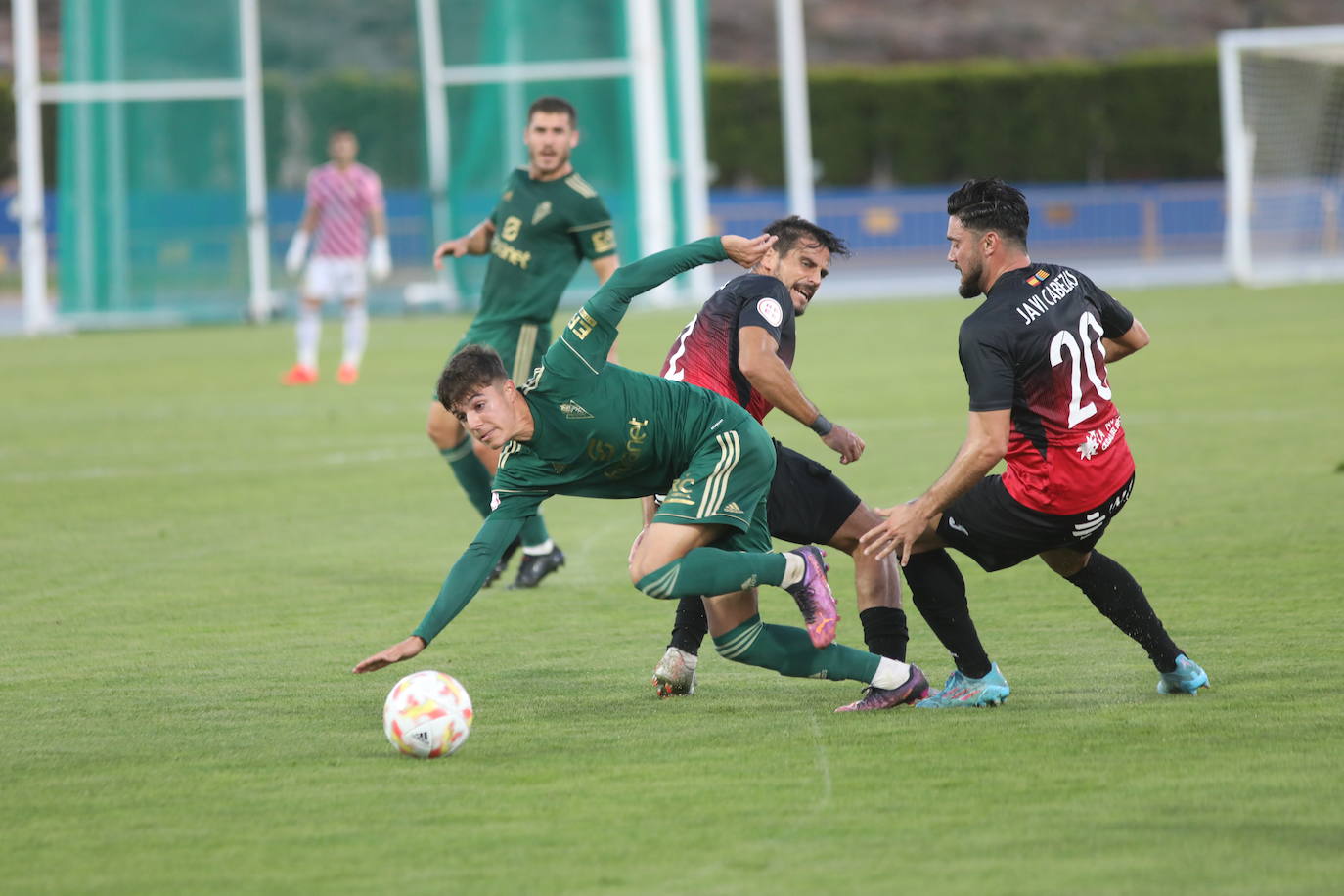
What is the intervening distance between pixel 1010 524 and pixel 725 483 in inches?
36.9

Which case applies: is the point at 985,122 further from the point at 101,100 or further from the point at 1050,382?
the point at 1050,382

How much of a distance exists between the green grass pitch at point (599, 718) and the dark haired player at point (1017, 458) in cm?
29

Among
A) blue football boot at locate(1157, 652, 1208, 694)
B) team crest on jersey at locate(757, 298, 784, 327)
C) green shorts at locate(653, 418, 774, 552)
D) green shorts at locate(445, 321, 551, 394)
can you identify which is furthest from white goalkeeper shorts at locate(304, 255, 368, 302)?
blue football boot at locate(1157, 652, 1208, 694)

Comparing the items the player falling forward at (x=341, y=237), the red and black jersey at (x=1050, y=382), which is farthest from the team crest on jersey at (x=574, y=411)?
the player falling forward at (x=341, y=237)

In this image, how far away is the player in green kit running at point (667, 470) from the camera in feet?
18.8

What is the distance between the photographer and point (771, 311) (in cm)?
630

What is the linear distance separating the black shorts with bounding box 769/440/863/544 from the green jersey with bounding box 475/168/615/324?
3210 millimetres

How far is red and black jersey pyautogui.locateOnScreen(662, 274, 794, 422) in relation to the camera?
6312 millimetres

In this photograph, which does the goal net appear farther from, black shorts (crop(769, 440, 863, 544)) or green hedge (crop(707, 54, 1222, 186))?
green hedge (crop(707, 54, 1222, 186))

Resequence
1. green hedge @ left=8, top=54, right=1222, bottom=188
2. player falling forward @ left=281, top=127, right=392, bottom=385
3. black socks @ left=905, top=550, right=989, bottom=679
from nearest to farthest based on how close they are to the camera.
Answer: black socks @ left=905, top=550, right=989, bottom=679, player falling forward @ left=281, top=127, right=392, bottom=385, green hedge @ left=8, top=54, right=1222, bottom=188

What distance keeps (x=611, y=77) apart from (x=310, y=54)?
15.0 ft

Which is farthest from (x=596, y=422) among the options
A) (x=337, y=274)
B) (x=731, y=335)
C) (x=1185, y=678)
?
(x=337, y=274)

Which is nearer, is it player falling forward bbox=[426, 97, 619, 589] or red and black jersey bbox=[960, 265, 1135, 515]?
red and black jersey bbox=[960, 265, 1135, 515]

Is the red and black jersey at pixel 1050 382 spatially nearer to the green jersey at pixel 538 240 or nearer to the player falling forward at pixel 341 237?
the green jersey at pixel 538 240
